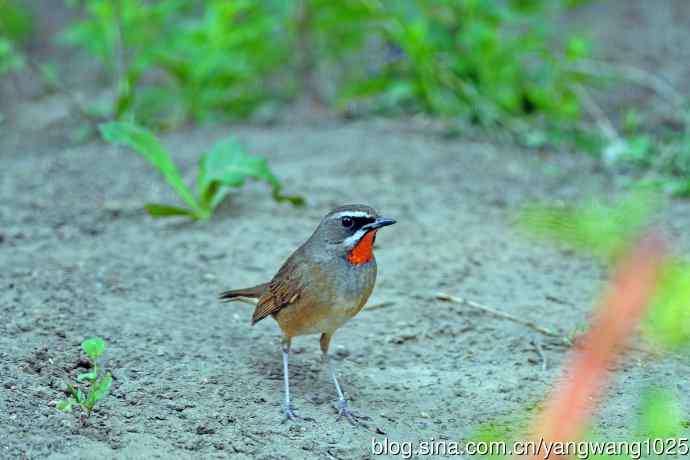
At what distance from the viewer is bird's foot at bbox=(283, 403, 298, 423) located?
392 cm

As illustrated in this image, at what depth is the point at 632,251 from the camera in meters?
1.23

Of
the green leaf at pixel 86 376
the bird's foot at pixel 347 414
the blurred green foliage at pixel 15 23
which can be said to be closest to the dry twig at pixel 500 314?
the bird's foot at pixel 347 414

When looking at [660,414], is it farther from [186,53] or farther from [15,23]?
[15,23]

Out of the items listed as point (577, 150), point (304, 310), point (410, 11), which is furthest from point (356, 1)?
point (304, 310)

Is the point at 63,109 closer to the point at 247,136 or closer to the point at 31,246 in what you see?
the point at 247,136

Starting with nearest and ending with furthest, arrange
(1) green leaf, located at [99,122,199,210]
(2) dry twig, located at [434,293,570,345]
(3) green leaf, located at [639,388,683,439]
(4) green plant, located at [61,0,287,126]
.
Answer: (3) green leaf, located at [639,388,683,439] → (2) dry twig, located at [434,293,570,345] → (1) green leaf, located at [99,122,199,210] → (4) green plant, located at [61,0,287,126]

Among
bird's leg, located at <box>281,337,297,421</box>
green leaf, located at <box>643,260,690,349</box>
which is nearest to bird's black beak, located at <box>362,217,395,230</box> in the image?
bird's leg, located at <box>281,337,297,421</box>

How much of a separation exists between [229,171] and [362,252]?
2.27 meters

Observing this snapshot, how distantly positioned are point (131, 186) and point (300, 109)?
2.92m

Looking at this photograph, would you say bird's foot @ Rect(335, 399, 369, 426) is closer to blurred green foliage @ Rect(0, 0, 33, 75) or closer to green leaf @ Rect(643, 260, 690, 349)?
green leaf @ Rect(643, 260, 690, 349)

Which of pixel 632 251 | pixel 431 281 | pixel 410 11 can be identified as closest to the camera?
pixel 632 251

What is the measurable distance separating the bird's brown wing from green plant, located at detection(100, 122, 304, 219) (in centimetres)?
Answer: 182

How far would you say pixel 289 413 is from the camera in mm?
3965

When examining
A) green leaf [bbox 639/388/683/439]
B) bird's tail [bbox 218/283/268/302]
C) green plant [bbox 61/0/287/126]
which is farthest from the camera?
green plant [bbox 61/0/287/126]
